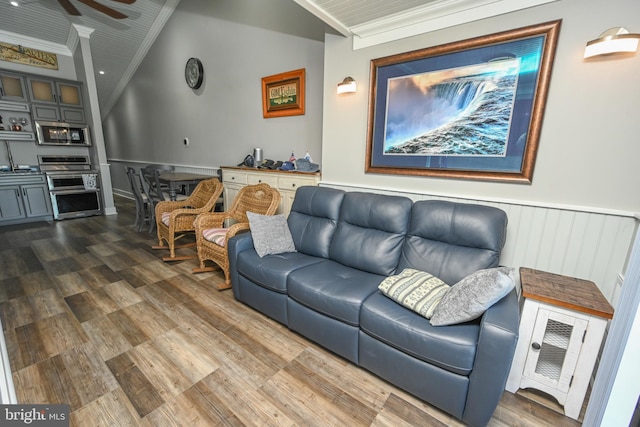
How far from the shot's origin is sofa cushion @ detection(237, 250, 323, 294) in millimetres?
1938

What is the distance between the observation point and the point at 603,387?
88 cm

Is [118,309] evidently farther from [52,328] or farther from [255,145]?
[255,145]

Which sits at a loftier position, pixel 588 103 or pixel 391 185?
pixel 588 103

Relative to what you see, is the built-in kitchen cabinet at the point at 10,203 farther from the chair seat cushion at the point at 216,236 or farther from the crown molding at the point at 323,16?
the crown molding at the point at 323,16

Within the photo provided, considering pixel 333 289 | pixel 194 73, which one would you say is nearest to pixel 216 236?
pixel 333 289

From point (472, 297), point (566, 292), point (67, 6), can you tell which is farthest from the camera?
point (67, 6)

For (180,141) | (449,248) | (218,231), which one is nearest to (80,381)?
(218,231)

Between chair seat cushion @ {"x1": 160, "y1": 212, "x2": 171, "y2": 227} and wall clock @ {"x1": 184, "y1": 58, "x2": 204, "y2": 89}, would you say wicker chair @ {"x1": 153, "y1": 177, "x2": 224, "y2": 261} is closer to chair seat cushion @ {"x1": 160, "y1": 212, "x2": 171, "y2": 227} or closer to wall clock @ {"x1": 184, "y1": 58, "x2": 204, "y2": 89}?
chair seat cushion @ {"x1": 160, "y1": 212, "x2": 171, "y2": 227}

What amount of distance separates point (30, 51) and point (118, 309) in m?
5.59

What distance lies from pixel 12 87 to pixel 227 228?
16.6 feet

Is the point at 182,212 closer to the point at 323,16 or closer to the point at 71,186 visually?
the point at 323,16

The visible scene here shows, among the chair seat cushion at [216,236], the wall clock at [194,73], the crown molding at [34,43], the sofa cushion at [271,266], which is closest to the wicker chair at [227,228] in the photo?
the chair seat cushion at [216,236]

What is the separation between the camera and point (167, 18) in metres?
5.05

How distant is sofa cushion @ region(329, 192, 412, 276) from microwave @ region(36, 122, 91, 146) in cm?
580
